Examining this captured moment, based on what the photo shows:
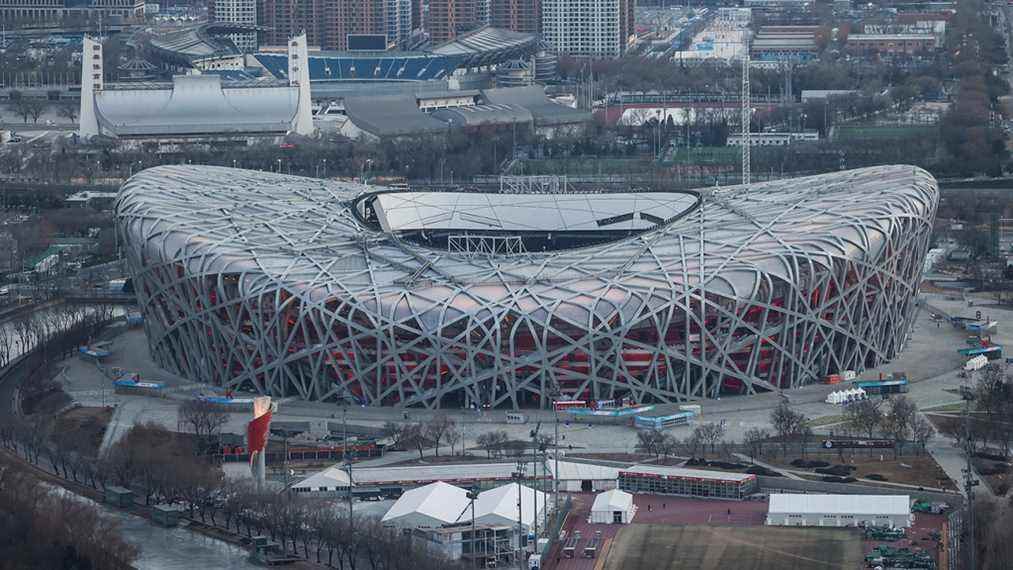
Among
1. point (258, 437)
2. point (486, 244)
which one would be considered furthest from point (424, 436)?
point (486, 244)

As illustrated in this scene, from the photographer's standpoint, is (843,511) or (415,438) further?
(415,438)

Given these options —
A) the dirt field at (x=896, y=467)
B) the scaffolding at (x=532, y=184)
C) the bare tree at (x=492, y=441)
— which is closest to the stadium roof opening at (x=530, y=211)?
the scaffolding at (x=532, y=184)

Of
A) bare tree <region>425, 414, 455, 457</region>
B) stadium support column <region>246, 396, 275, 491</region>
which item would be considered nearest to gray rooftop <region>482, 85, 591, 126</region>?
bare tree <region>425, 414, 455, 457</region>

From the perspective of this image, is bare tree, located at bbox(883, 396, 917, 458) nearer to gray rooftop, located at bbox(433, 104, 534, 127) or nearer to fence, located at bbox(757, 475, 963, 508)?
fence, located at bbox(757, 475, 963, 508)

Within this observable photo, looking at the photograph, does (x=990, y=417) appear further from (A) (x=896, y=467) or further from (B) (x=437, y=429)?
(B) (x=437, y=429)

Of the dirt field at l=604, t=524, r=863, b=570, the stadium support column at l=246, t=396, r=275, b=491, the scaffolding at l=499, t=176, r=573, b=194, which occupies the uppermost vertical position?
the scaffolding at l=499, t=176, r=573, b=194

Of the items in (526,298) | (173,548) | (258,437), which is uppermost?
(526,298)

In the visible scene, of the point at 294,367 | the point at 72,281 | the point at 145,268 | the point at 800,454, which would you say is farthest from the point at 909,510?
the point at 72,281
